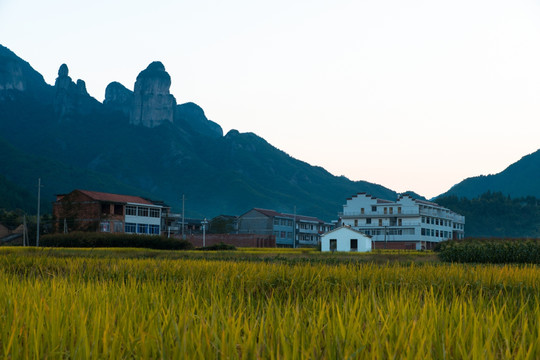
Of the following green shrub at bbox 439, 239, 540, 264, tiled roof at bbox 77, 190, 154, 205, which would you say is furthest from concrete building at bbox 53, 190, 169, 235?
green shrub at bbox 439, 239, 540, 264

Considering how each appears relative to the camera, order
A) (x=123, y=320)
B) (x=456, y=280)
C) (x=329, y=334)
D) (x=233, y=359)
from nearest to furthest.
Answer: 1. (x=233, y=359)
2. (x=329, y=334)
3. (x=123, y=320)
4. (x=456, y=280)

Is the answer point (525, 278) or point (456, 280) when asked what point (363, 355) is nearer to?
point (456, 280)

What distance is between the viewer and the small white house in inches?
2672

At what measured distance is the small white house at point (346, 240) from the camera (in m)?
67.9

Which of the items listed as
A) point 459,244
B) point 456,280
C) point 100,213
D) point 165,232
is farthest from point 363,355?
point 165,232

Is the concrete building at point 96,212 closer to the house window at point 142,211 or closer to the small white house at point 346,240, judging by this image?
the house window at point 142,211

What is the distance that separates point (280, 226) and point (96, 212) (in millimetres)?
52270

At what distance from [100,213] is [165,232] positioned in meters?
20.0

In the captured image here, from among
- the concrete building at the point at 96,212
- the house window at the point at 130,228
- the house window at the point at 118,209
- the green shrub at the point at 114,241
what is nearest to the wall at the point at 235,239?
the house window at the point at 130,228

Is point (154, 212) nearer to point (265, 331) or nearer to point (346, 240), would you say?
point (346, 240)

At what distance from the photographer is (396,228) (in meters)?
109

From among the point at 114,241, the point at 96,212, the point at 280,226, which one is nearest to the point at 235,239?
the point at 96,212

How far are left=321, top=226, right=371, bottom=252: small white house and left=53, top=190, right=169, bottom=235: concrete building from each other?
3638 cm

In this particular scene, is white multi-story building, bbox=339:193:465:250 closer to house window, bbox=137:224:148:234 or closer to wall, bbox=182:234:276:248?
wall, bbox=182:234:276:248
